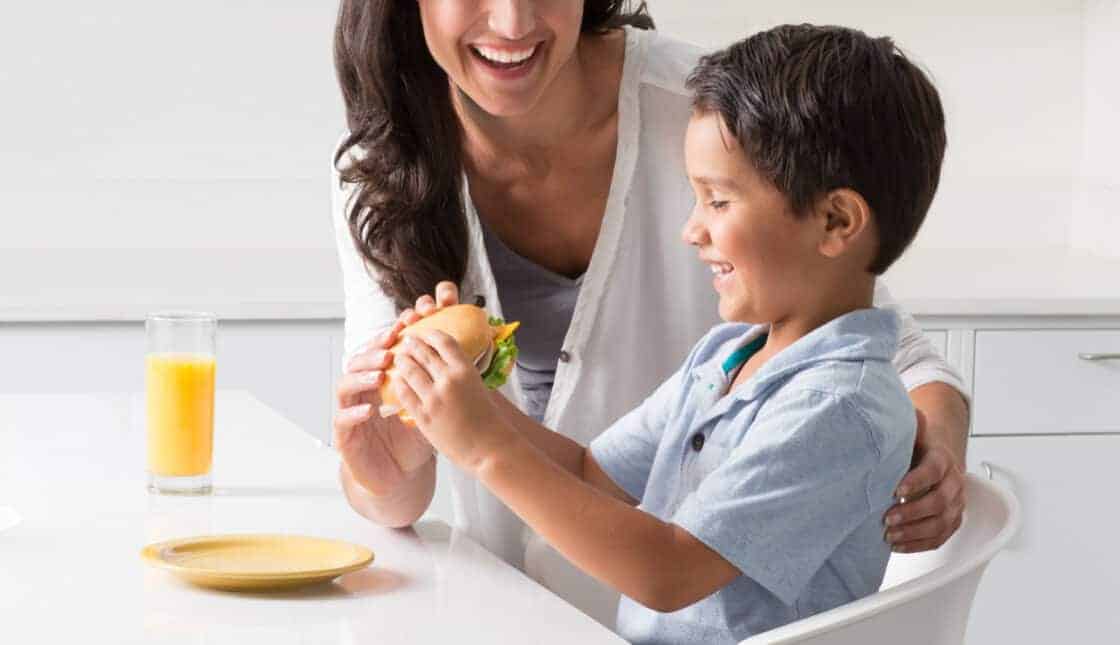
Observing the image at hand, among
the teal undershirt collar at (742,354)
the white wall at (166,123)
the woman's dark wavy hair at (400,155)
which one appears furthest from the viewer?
the white wall at (166,123)

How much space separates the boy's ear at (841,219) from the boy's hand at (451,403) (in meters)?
0.30

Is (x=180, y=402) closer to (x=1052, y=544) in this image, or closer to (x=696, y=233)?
(x=696, y=233)

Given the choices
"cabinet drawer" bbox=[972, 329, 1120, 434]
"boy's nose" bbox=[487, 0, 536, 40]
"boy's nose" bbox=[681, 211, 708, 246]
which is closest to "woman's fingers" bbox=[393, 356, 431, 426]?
"boy's nose" bbox=[681, 211, 708, 246]

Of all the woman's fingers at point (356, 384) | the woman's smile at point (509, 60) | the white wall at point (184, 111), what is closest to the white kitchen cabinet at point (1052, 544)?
the white wall at point (184, 111)

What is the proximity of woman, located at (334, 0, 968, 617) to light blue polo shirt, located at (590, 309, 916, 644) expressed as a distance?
0.38m

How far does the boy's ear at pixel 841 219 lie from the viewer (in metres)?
1.33

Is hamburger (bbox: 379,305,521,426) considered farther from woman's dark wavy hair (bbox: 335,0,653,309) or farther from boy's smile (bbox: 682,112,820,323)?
woman's dark wavy hair (bbox: 335,0,653,309)

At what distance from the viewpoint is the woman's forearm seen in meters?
1.41

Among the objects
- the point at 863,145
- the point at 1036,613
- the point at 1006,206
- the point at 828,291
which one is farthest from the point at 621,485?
the point at 1006,206

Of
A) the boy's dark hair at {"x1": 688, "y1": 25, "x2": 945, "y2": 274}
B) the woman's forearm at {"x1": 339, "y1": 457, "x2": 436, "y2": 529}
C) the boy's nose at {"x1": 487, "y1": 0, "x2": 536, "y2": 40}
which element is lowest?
the woman's forearm at {"x1": 339, "y1": 457, "x2": 436, "y2": 529}

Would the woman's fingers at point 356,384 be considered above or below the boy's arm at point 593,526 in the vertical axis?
above

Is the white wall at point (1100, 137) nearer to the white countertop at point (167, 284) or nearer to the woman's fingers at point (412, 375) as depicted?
the white countertop at point (167, 284)

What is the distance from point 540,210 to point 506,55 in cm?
29

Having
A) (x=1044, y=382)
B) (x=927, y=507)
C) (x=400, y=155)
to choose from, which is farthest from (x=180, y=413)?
(x=1044, y=382)
